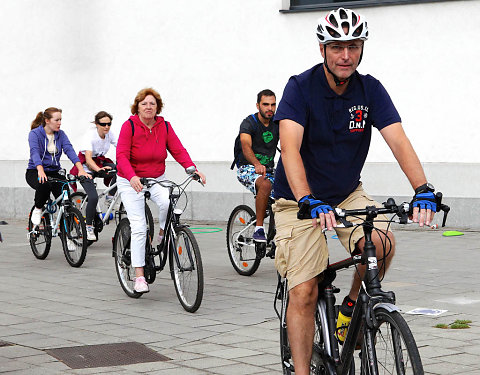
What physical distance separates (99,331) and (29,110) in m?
11.5

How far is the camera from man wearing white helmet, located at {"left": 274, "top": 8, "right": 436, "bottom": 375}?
14.1ft

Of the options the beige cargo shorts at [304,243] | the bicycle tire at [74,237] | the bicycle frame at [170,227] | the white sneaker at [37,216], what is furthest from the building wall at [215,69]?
the beige cargo shorts at [304,243]

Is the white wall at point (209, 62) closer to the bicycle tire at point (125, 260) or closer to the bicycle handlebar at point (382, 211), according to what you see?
the bicycle tire at point (125, 260)

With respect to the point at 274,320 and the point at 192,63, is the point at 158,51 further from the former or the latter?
the point at 274,320

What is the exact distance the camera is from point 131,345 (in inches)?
251

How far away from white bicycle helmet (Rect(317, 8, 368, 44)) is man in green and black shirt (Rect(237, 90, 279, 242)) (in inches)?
185

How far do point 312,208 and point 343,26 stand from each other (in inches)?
36.0

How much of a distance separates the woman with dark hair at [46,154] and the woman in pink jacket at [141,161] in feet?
9.93

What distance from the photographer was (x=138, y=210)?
26.5 feet

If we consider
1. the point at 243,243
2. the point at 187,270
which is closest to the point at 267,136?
the point at 243,243

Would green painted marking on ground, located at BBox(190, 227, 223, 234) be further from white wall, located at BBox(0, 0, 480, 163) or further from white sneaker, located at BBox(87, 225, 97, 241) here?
white sneaker, located at BBox(87, 225, 97, 241)

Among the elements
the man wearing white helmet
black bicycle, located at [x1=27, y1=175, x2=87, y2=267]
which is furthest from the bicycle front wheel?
black bicycle, located at [x1=27, y1=175, x2=87, y2=267]

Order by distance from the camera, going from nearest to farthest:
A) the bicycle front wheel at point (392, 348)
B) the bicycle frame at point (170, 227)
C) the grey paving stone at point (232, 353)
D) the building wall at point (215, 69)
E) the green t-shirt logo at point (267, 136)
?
the bicycle front wheel at point (392, 348) < the grey paving stone at point (232, 353) < the bicycle frame at point (170, 227) < the green t-shirt logo at point (267, 136) < the building wall at point (215, 69)

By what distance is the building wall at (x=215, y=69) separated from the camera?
12.9 m
